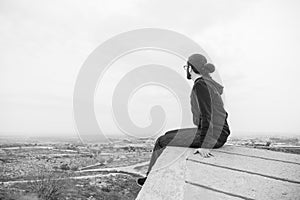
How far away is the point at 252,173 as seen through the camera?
2.06 meters

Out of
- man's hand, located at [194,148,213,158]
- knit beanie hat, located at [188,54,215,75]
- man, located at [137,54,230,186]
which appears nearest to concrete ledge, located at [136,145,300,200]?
man's hand, located at [194,148,213,158]

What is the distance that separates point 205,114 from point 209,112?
5 centimetres

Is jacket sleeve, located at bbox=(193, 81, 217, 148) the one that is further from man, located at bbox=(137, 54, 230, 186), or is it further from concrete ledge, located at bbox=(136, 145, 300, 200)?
concrete ledge, located at bbox=(136, 145, 300, 200)

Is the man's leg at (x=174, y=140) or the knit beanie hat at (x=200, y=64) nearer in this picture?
the man's leg at (x=174, y=140)

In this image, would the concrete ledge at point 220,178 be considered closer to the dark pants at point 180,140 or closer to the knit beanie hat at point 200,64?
the dark pants at point 180,140

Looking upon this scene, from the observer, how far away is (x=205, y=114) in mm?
2568

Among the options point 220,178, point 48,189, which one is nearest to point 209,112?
point 220,178

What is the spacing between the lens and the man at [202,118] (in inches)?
101

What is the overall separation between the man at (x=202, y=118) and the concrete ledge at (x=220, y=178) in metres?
0.16

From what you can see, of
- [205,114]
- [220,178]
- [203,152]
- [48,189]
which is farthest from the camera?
[48,189]

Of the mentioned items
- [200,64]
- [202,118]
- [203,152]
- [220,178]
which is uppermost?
[200,64]

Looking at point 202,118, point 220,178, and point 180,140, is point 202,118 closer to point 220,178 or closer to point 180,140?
point 180,140

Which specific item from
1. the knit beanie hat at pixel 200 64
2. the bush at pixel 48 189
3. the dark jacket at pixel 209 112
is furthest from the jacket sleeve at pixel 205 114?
the bush at pixel 48 189

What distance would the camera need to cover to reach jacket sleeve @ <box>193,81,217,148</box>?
2.56 meters
